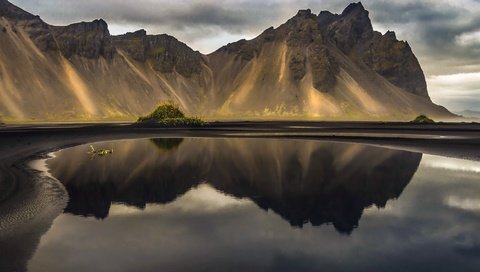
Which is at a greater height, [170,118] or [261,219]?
[170,118]

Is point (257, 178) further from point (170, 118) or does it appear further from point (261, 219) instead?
point (170, 118)

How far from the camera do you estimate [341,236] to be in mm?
15367

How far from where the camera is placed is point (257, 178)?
2872cm

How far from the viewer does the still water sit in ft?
42.1

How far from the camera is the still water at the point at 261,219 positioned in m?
12.8

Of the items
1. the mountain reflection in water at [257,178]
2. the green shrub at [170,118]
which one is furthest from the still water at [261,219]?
the green shrub at [170,118]

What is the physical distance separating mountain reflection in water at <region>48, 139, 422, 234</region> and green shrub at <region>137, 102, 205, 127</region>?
66863mm

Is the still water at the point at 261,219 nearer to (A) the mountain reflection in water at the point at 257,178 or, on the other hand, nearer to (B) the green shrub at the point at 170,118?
(A) the mountain reflection in water at the point at 257,178

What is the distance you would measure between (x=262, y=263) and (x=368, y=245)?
4.08m

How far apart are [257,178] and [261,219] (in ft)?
35.7

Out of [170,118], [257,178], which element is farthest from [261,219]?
[170,118]

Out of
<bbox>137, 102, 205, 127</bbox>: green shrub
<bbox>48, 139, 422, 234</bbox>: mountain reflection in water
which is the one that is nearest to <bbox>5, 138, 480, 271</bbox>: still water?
<bbox>48, 139, 422, 234</bbox>: mountain reflection in water

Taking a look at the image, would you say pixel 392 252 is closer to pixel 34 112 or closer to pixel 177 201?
A: pixel 177 201

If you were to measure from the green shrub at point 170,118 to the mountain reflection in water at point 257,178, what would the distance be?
219 ft
